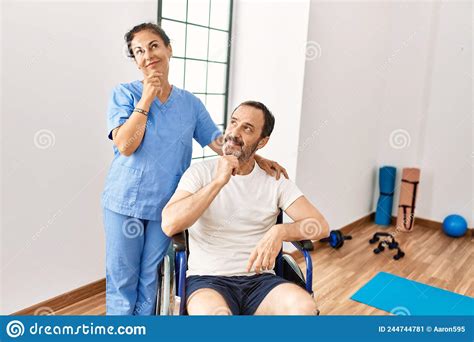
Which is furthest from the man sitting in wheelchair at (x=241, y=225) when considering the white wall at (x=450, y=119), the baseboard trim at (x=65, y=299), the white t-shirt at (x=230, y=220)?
the white wall at (x=450, y=119)

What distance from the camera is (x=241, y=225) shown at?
1.83 meters

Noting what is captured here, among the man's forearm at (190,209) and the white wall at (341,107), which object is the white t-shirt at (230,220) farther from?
the white wall at (341,107)

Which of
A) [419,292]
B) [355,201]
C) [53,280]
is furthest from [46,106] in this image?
[355,201]

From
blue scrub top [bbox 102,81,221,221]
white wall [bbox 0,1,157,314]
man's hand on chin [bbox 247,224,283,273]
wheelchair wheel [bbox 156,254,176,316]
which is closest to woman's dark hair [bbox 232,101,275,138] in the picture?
blue scrub top [bbox 102,81,221,221]

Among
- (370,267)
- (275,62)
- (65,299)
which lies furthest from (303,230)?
(370,267)

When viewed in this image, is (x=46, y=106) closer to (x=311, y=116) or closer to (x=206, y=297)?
(x=206, y=297)

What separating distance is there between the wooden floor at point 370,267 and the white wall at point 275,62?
0.76m

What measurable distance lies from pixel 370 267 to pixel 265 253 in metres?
2.09

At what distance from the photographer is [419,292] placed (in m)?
3.09

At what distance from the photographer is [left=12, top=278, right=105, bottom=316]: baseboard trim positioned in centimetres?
240

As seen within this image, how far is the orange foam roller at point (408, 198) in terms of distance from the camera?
4.45 m

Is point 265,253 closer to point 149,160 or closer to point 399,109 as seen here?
point 149,160

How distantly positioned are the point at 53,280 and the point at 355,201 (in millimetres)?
2777

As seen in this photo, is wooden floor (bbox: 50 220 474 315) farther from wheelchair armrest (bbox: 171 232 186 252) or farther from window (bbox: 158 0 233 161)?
window (bbox: 158 0 233 161)
